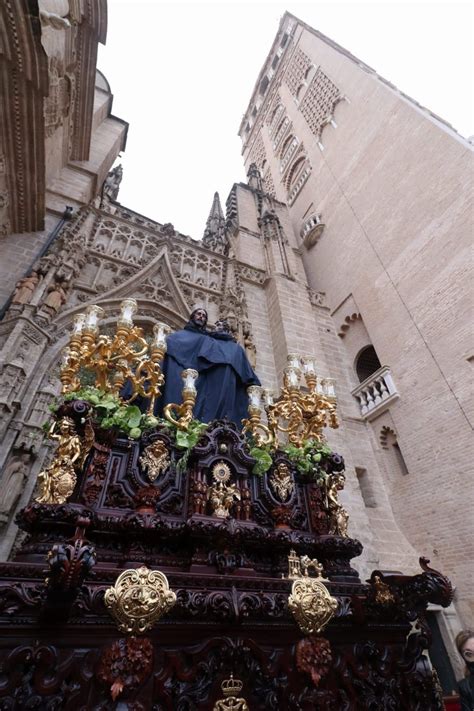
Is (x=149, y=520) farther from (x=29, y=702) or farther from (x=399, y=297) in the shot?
(x=399, y=297)

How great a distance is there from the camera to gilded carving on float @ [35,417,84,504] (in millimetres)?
2330

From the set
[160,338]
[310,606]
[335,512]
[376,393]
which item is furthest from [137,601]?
[376,393]

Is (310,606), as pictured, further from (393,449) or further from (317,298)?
(317,298)

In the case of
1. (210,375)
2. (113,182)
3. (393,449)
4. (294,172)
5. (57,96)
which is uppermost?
(294,172)

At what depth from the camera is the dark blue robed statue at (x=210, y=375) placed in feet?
13.7

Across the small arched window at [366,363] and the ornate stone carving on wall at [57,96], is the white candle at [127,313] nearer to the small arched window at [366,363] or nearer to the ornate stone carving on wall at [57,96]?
the ornate stone carving on wall at [57,96]

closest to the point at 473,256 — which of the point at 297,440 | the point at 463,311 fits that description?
the point at 463,311

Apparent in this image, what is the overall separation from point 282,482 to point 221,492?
0.70 meters

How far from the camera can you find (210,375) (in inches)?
177

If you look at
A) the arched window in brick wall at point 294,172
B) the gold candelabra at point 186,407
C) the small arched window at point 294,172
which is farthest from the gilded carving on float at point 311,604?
the small arched window at point 294,172

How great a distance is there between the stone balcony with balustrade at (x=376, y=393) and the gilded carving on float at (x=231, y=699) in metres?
9.33

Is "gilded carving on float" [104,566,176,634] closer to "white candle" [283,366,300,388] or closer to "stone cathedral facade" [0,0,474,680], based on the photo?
"white candle" [283,366,300,388]

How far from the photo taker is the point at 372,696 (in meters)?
2.18

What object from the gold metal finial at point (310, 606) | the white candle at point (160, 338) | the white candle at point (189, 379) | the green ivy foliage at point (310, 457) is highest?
the white candle at point (160, 338)
